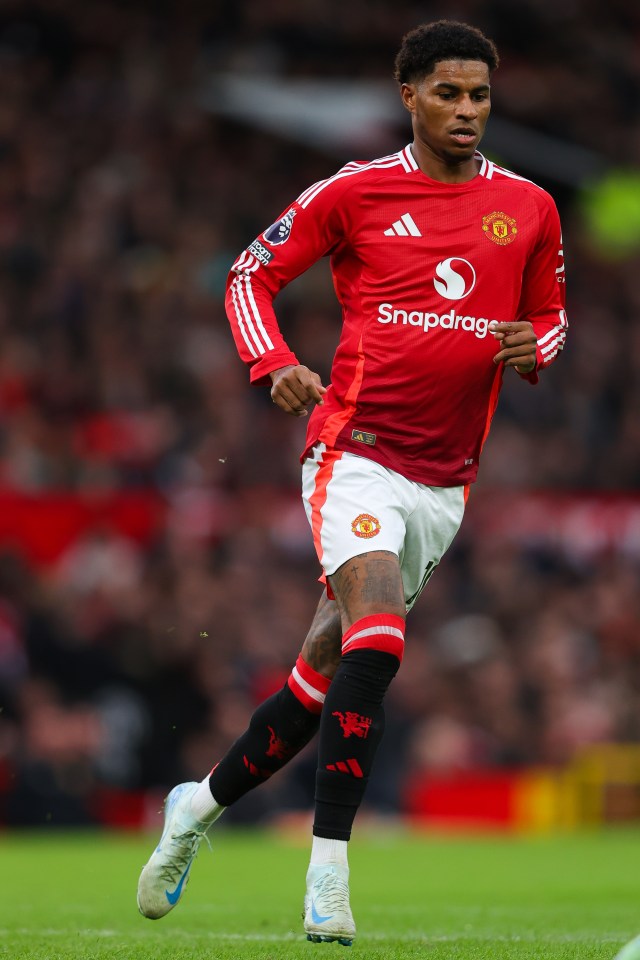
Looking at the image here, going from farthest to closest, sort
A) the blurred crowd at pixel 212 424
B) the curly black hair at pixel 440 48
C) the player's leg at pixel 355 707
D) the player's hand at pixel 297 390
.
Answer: the blurred crowd at pixel 212 424, the curly black hair at pixel 440 48, the player's hand at pixel 297 390, the player's leg at pixel 355 707

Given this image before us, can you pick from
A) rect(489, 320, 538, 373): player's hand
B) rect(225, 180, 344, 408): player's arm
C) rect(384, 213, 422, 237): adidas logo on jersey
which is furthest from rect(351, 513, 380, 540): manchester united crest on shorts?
rect(384, 213, 422, 237): adidas logo on jersey

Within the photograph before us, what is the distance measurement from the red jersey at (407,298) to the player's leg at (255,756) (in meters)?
0.63

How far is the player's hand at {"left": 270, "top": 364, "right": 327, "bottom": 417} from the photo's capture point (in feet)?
17.7

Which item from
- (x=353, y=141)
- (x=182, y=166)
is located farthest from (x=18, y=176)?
(x=353, y=141)

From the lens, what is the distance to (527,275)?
19.7 feet

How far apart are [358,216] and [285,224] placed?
0.25 meters

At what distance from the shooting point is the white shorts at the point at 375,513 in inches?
218

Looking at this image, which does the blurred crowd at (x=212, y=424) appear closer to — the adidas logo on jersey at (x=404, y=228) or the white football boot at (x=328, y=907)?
the adidas logo on jersey at (x=404, y=228)

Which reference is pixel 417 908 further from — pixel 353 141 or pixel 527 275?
pixel 353 141

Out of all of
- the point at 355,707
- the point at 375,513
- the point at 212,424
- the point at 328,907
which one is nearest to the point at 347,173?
the point at 375,513

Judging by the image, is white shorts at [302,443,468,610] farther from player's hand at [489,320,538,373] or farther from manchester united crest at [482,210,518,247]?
manchester united crest at [482,210,518,247]

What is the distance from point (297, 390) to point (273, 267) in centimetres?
62

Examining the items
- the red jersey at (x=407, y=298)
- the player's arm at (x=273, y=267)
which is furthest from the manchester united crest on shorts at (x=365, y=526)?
the player's arm at (x=273, y=267)

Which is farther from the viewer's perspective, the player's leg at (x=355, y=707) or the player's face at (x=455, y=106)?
the player's face at (x=455, y=106)
